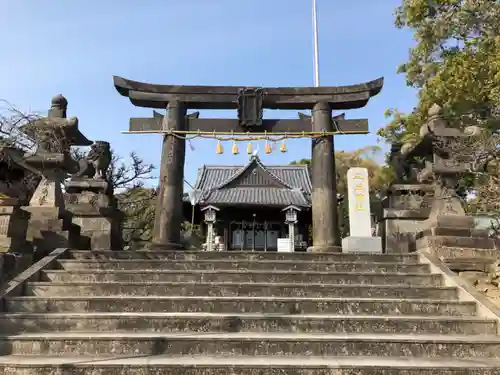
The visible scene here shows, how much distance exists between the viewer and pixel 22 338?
4.85 m

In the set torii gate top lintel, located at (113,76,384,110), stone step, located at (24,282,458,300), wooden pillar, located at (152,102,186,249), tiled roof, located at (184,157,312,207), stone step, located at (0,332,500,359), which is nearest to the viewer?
stone step, located at (0,332,500,359)

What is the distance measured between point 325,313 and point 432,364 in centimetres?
153

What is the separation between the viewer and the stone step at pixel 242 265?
6984 millimetres

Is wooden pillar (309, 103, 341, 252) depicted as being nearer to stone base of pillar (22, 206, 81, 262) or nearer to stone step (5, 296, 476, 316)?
stone step (5, 296, 476, 316)

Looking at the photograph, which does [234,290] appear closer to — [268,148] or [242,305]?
[242,305]

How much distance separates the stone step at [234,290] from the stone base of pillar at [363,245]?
303cm

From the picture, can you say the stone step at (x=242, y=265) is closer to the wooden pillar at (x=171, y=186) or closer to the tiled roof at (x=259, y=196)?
the wooden pillar at (x=171, y=186)

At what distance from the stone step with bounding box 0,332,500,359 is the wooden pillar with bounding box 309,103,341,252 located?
4.94 meters

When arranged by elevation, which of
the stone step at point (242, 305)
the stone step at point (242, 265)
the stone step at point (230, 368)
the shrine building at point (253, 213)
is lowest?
the stone step at point (230, 368)

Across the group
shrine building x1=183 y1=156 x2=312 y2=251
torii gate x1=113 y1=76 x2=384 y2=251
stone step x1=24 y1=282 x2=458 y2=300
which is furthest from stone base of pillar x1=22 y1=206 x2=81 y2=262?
shrine building x1=183 y1=156 x2=312 y2=251

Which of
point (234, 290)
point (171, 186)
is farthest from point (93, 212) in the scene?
point (234, 290)

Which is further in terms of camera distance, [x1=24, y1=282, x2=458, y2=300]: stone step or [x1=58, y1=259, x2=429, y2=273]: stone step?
[x1=58, y1=259, x2=429, y2=273]: stone step

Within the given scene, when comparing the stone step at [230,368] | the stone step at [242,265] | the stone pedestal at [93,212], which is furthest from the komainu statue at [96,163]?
the stone step at [230,368]

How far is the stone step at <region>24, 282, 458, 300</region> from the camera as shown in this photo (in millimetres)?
6078
